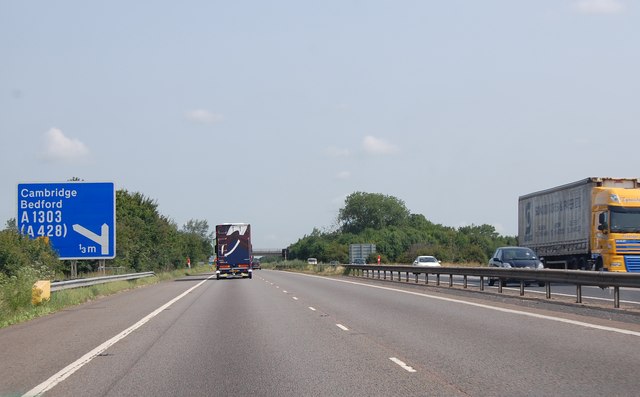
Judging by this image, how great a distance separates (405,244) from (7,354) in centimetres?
16407

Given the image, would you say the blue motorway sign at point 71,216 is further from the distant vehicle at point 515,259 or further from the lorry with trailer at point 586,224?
the lorry with trailer at point 586,224

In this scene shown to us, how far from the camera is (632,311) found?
64.1ft

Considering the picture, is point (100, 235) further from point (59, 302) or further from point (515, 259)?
point (515, 259)

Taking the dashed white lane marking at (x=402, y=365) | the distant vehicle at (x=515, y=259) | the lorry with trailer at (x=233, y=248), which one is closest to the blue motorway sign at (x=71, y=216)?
the distant vehicle at (x=515, y=259)

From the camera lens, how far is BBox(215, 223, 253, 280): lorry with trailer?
60156 mm

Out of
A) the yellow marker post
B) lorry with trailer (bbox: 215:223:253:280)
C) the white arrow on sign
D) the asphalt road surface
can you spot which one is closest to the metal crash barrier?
the asphalt road surface

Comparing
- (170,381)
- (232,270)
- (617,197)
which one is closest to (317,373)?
(170,381)

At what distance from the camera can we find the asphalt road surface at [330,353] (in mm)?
10242

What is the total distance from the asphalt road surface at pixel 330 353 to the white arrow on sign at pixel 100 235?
1425 centimetres

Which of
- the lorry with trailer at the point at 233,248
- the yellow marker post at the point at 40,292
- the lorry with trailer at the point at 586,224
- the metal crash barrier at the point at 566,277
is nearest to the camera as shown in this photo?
the metal crash barrier at the point at 566,277

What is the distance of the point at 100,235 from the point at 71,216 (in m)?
1.52

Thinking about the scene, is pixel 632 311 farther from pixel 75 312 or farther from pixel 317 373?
pixel 75 312

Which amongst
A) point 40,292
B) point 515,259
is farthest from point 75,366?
point 515,259

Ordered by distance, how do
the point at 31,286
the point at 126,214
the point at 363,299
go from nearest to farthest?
the point at 31,286 < the point at 363,299 < the point at 126,214
